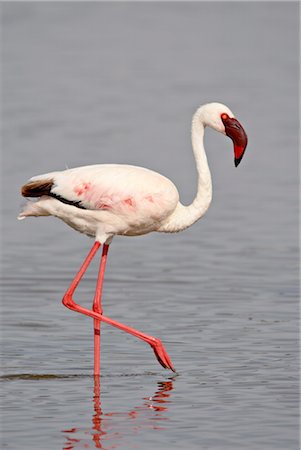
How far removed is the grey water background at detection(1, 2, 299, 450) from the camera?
8359mm

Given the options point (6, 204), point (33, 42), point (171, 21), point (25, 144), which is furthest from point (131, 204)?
point (171, 21)

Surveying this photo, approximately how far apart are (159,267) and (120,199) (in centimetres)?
367

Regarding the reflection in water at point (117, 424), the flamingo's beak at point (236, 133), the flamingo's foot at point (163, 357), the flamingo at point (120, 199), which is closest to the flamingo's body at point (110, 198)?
the flamingo at point (120, 199)

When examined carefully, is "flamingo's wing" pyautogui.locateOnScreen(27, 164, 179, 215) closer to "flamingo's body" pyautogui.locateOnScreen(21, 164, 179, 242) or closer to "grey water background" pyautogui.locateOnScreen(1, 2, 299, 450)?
"flamingo's body" pyautogui.locateOnScreen(21, 164, 179, 242)

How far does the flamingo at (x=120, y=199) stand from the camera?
9805 millimetres

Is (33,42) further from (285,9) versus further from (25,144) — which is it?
(25,144)

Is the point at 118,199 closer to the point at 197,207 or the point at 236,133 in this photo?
the point at 197,207

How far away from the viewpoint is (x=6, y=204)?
1638 cm

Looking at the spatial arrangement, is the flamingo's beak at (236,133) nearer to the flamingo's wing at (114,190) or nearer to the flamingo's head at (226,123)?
the flamingo's head at (226,123)

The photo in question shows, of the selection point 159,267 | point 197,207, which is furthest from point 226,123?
point 159,267

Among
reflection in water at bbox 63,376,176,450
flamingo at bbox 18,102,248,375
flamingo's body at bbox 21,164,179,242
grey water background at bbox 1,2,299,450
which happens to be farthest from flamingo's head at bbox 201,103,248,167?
reflection in water at bbox 63,376,176,450

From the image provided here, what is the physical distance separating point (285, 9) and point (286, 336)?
26.8 metres

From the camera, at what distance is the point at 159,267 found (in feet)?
44.0

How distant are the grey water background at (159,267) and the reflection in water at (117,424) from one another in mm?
16
